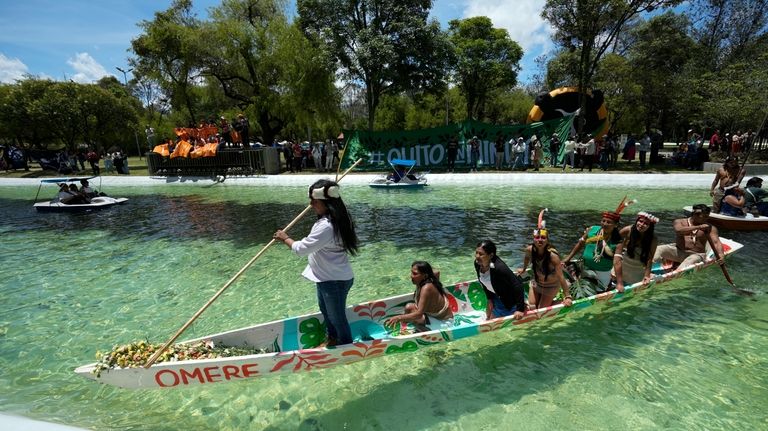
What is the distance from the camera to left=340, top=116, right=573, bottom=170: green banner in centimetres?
2581

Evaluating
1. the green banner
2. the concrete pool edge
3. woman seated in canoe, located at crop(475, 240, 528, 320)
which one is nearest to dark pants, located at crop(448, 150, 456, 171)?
the green banner

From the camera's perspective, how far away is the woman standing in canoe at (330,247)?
4316 mm

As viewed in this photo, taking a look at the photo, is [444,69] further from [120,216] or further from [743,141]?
[120,216]

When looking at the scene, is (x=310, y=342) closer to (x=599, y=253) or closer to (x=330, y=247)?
(x=330, y=247)

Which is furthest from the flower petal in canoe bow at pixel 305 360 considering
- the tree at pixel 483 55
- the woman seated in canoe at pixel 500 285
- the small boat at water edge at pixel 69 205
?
the tree at pixel 483 55

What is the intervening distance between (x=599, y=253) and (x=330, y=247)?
5.20 meters

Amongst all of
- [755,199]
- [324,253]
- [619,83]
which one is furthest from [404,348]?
[619,83]

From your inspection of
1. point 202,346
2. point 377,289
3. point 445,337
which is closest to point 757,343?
point 445,337

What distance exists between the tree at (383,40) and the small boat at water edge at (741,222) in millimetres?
20618

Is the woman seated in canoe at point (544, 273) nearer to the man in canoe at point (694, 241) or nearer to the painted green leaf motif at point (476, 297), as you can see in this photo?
the painted green leaf motif at point (476, 297)

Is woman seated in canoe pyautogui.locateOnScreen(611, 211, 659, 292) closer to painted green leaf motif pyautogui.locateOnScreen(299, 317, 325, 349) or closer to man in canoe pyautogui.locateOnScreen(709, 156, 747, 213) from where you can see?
painted green leaf motif pyautogui.locateOnScreen(299, 317, 325, 349)

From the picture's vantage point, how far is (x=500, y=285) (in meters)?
5.87

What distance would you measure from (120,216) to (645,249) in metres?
18.7

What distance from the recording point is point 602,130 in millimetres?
29953
